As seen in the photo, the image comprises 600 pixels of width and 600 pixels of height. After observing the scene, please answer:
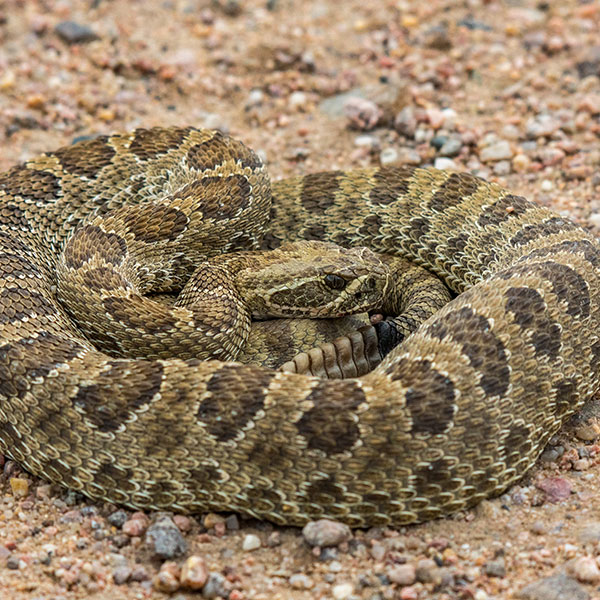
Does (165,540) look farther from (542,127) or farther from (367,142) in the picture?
(542,127)

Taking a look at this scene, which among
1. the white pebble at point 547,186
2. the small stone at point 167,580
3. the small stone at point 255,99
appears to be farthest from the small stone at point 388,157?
the small stone at point 167,580

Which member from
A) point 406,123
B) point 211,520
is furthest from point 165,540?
point 406,123

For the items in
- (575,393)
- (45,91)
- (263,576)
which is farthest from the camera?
(45,91)

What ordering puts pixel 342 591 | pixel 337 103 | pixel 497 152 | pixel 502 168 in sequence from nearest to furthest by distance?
pixel 342 591 < pixel 502 168 < pixel 497 152 < pixel 337 103

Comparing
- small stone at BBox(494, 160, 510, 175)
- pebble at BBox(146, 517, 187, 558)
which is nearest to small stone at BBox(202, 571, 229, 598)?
pebble at BBox(146, 517, 187, 558)

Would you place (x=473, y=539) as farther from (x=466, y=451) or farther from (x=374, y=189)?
(x=374, y=189)

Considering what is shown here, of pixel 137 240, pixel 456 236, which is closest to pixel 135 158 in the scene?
pixel 137 240

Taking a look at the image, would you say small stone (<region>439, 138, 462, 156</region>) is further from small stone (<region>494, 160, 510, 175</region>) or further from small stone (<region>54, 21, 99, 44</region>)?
small stone (<region>54, 21, 99, 44</region>)
